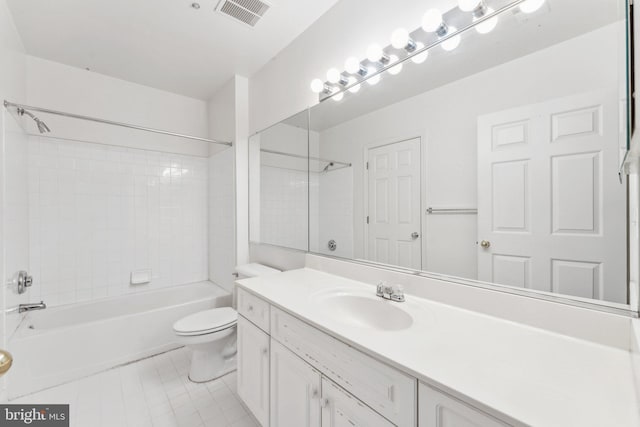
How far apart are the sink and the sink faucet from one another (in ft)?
0.06

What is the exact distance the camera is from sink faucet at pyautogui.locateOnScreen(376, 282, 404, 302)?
109 cm

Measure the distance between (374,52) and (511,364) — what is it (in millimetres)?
1412

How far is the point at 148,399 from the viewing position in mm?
1641

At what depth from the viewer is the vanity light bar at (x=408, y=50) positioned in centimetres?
97

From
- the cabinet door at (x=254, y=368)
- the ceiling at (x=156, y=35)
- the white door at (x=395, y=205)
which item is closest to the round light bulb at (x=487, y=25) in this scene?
the white door at (x=395, y=205)

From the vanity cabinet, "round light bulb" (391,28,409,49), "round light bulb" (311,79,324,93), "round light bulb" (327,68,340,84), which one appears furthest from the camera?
"round light bulb" (311,79,324,93)

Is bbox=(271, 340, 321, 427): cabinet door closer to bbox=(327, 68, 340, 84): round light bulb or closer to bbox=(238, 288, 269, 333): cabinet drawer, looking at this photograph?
bbox=(238, 288, 269, 333): cabinet drawer

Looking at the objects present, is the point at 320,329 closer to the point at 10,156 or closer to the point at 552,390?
the point at 552,390

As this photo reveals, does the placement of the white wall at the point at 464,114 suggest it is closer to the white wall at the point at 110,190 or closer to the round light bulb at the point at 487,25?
the round light bulb at the point at 487,25

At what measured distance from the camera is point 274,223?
7.26 feet

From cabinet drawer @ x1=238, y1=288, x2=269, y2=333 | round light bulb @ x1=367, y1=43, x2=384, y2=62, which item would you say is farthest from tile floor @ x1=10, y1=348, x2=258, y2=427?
round light bulb @ x1=367, y1=43, x2=384, y2=62

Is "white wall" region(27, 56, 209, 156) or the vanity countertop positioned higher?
"white wall" region(27, 56, 209, 156)

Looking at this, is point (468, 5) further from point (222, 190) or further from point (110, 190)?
point (110, 190)

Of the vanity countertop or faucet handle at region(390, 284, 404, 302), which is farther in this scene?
faucet handle at region(390, 284, 404, 302)
